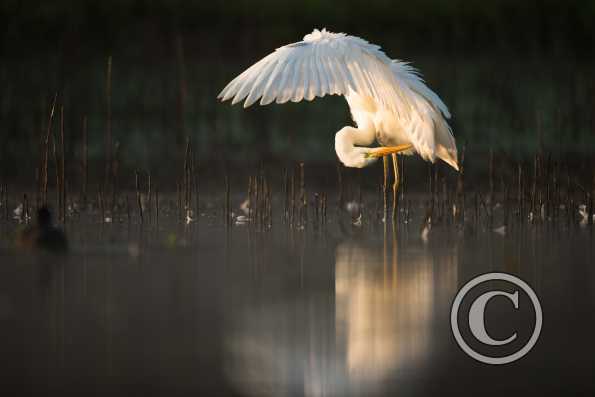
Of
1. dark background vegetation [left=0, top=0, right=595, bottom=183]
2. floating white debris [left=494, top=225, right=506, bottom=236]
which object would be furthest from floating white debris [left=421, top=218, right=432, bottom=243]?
dark background vegetation [left=0, top=0, right=595, bottom=183]

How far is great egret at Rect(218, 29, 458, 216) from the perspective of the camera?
9398 millimetres

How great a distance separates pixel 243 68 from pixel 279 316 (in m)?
11.9

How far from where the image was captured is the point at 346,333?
18.5 ft

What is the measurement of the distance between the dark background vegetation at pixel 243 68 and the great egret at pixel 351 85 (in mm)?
3127

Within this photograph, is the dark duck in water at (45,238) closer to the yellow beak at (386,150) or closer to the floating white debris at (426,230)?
the floating white debris at (426,230)

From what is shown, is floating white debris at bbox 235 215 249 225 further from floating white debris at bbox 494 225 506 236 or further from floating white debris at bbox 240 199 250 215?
floating white debris at bbox 494 225 506 236

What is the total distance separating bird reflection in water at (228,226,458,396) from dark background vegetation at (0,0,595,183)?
6.28m

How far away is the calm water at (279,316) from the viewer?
481 cm

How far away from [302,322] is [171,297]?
0.92 meters

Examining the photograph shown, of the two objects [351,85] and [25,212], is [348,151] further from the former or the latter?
[25,212]

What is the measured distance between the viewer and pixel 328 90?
9.55 meters

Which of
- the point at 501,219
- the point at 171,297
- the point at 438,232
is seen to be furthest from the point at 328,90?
the point at 171,297
